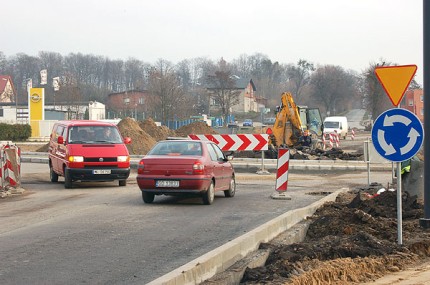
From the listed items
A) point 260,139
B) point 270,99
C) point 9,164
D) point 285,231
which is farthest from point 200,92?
point 285,231

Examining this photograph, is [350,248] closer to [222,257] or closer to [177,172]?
[222,257]

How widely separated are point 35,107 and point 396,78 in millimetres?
56757

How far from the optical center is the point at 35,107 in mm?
62719

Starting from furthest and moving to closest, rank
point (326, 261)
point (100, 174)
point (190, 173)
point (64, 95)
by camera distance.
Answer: point (64, 95) → point (100, 174) → point (190, 173) → point (326, 261)

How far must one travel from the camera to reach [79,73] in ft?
412

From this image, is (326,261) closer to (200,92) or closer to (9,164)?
(9,164)

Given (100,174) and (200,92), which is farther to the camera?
(200,92)

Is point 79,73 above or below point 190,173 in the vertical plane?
above

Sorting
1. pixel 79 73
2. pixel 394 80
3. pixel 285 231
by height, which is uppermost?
pixel 79 73

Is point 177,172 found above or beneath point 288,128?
beneath

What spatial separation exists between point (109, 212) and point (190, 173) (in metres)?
2.04

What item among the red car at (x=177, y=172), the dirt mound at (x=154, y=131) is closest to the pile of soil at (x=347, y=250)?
the red car at (x=177, y=172)

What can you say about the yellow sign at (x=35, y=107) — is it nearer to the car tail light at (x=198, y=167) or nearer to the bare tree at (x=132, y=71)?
the car tail light at (x=198, y=167)

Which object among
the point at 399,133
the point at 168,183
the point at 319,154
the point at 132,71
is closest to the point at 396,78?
the point at 399,133
